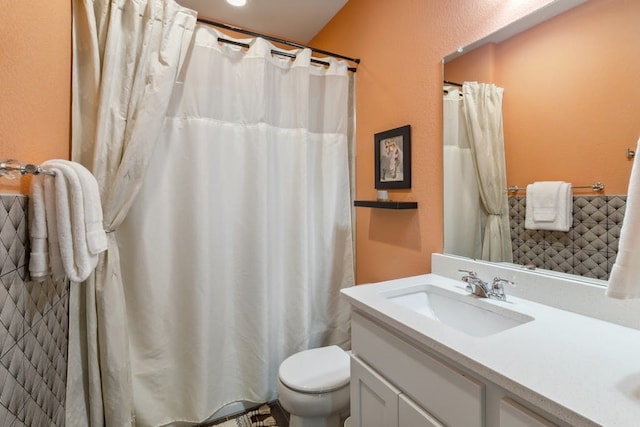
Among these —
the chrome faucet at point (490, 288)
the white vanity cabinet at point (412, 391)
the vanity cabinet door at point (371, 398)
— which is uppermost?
the chrome faucet at point (490, 288)

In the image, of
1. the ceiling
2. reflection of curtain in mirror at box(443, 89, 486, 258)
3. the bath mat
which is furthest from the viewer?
the ceiling

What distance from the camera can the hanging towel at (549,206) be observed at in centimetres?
97

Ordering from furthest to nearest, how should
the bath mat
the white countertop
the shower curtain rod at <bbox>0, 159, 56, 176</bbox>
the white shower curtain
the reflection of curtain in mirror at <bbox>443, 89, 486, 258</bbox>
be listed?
the bath mat, the white shower curtain, the reflection of curtain in mirror at <bbox>443, 89, 486, 258</bbox>, the shower curtain rod at <bbox>0, 159, 56, 176</bbox>, the white countertop

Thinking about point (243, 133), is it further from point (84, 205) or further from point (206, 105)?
point (84, 205)

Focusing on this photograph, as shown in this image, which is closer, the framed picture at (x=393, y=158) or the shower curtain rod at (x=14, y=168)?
the shower curtain rod at (x=14, y=168)

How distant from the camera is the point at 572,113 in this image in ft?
3.14

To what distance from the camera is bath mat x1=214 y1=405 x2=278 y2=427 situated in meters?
1.64

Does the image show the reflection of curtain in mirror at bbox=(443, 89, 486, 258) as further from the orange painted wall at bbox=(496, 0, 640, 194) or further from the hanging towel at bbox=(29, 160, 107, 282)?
the hanging towel at bbox=(29, 160, 107, 282)

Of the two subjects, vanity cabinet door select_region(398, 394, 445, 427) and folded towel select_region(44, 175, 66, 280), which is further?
folded towel select_region(44, 175, 66, 280)

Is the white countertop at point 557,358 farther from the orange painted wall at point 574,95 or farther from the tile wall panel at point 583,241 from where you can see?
the orange painted wall at point 574,95

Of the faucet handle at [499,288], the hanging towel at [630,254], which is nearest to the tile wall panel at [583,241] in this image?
the faucet handle at [499,288]

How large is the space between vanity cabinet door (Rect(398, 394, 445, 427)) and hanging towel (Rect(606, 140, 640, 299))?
1.70ft

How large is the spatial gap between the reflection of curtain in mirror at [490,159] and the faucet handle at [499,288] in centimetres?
11

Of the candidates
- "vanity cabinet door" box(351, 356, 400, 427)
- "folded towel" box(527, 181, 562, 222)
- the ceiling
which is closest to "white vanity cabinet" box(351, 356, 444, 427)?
"vanity cabinet door" box(351, 356, 400, 427)
